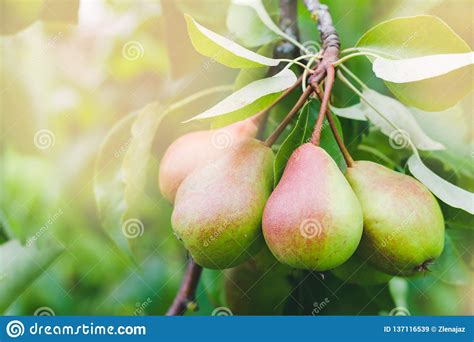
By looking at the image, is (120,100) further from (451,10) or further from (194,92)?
(451,10)

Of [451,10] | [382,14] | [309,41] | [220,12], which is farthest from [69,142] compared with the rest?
[451,10]

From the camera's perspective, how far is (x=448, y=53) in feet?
3.00

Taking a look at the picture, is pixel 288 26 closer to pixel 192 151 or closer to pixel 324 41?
pixel 324 41

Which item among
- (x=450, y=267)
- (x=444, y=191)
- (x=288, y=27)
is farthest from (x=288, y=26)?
(x=450, y=267)

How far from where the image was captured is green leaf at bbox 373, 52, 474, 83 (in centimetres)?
87

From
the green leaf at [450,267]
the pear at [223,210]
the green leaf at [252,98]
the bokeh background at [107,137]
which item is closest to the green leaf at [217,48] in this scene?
the green leaf at [252,98]

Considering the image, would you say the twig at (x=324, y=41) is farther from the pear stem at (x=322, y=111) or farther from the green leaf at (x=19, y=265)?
the green leaf at (x=19, y=265)

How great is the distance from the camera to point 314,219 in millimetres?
784

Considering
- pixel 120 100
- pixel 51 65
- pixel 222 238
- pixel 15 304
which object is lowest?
pixel 15 304

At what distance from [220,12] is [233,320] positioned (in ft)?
2.01

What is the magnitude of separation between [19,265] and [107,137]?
1.01ft

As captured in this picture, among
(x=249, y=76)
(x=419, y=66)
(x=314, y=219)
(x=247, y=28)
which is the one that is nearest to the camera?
(x=314, y=219)

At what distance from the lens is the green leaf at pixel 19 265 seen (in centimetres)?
122

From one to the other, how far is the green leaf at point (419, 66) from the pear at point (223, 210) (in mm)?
227
